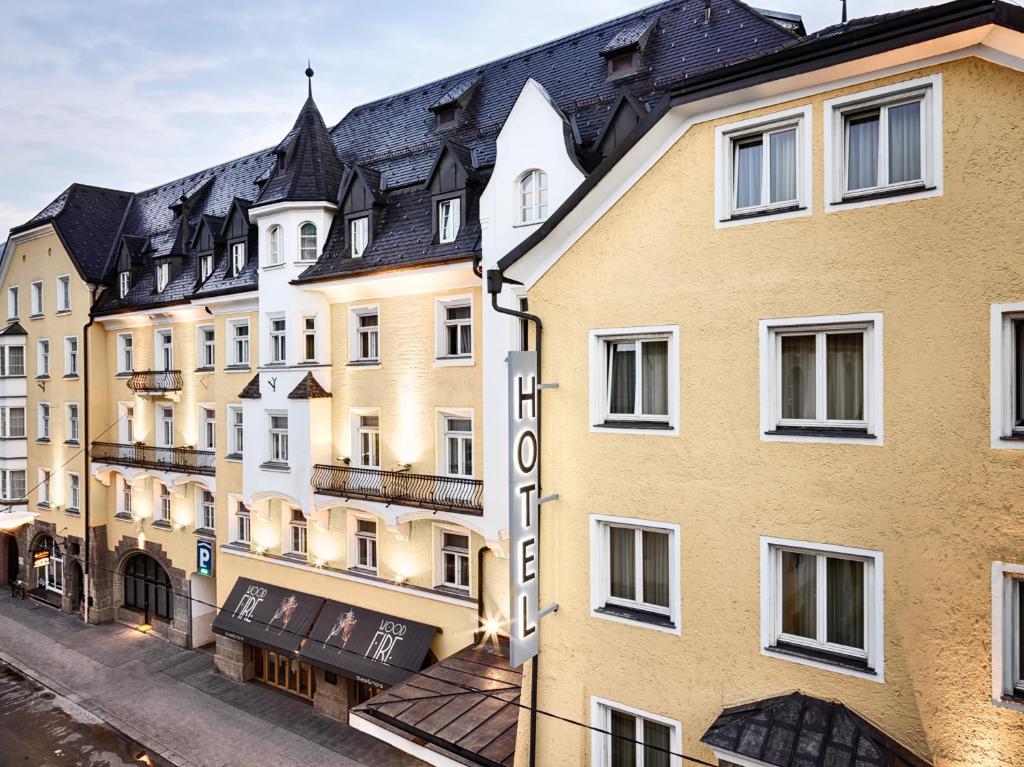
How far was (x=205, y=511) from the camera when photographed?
77.1ft

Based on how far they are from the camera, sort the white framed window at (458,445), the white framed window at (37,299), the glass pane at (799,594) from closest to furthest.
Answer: the glass pane at (799,594) < the white framed window at (458,445) < the white framed window at (37,299)

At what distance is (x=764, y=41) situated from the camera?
13961mm

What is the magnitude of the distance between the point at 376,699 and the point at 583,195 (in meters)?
9.55

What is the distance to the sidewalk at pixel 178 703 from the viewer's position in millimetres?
16703

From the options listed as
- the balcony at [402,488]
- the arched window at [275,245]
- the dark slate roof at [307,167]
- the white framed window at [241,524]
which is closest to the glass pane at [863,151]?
the balcony at [402,488]

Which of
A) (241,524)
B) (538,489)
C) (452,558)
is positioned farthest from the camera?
(241,524)

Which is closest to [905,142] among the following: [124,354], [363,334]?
[363,334]

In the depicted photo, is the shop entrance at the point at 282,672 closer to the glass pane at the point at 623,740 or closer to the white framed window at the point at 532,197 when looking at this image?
the glass pane at the point at 623,740

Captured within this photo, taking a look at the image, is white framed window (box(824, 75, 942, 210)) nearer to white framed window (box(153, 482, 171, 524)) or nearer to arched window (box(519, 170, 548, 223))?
arched window (box(519, 170, 548, 223))

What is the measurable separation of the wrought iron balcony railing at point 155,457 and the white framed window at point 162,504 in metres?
1.14

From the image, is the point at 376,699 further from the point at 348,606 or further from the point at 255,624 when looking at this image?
the point at 255,624

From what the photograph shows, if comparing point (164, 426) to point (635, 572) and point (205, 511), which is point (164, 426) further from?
point (635, 572)

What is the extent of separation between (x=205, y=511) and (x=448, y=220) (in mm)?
14790

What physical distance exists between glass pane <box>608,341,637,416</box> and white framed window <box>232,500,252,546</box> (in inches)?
644
